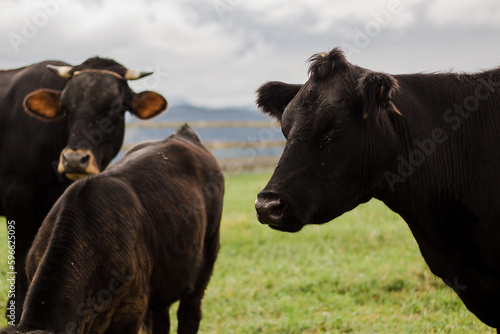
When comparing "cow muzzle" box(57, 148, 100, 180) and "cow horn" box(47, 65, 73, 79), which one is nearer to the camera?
"cow muzzle" box(57, 148, 100, 180)

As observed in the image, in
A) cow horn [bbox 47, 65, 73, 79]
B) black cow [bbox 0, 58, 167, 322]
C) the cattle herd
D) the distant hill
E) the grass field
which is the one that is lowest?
the distant hill

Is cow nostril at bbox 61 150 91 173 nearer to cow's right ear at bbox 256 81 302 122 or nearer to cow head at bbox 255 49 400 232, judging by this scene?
cow's right ear at bbox 256 81 302 122

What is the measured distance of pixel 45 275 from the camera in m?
2.95

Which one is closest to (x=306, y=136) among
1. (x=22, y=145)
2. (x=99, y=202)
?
(x=99, y=202)

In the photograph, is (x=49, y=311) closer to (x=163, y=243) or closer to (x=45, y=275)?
(x=45, y=275)

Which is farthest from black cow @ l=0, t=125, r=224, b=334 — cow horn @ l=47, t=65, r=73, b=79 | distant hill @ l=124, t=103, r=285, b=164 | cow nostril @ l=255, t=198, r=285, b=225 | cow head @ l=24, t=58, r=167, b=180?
distant hill @ l=124, t=103, r=285, b=164

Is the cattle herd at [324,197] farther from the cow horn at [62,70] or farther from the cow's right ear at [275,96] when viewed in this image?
the cow horn at [62,70]

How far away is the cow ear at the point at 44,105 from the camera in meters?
5.54

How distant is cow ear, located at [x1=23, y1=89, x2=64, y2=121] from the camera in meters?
5.54

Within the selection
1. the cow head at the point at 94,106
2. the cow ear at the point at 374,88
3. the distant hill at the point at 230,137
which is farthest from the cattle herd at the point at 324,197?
the distant hill at the point at 230,137

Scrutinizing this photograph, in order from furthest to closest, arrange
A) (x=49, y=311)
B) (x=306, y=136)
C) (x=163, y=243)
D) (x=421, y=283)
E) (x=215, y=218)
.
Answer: (x=421, y=283)
(x=215, y=218)
(x=163, y=243)
(x=306, y=136)
(x=49, y=311)

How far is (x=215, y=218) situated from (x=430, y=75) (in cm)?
224

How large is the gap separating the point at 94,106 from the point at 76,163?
73 centimetres

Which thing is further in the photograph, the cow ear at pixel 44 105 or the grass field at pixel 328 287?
the cow ear at pixel 44 105
